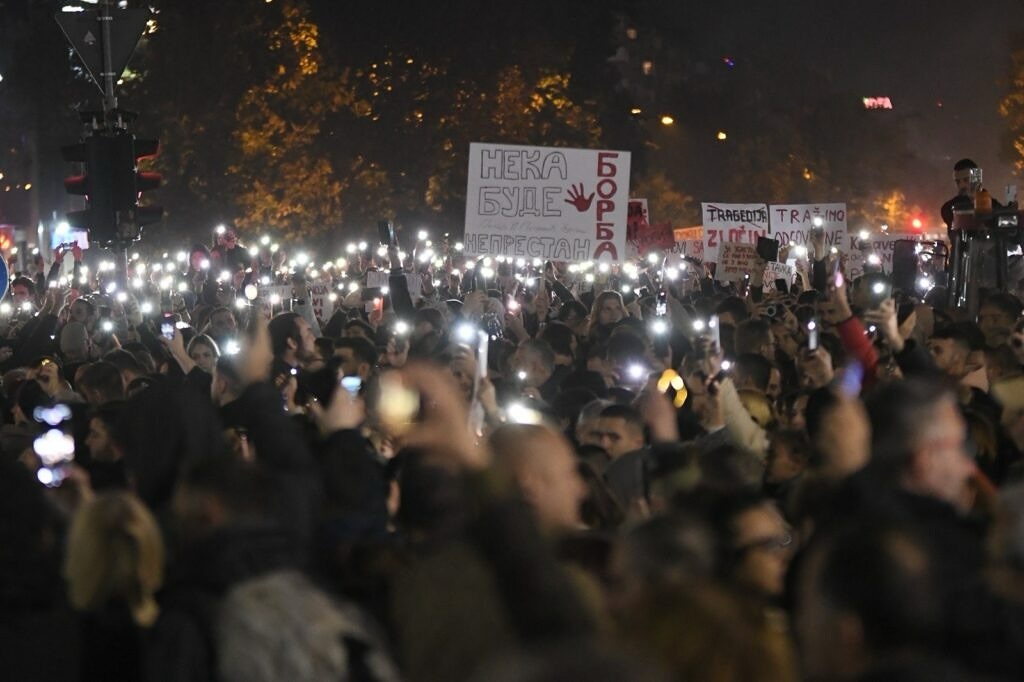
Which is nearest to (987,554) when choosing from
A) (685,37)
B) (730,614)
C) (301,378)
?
(730,614)

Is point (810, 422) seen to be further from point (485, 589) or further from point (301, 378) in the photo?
point (301, 378)

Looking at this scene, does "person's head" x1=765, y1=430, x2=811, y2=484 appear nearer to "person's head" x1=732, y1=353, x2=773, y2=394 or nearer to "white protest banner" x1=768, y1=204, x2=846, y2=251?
"person's head" x1=732, y1=353, x2=773, y2=394

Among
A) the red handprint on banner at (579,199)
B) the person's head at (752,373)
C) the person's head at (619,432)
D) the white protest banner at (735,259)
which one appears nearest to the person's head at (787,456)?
the person's head at (619,432)

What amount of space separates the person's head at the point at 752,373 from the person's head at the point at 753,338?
775mm

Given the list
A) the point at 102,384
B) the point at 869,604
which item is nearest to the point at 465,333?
the point at 102,384

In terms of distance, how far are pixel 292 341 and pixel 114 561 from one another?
5.06m

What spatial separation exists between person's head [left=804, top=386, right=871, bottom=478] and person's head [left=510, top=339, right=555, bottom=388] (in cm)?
455

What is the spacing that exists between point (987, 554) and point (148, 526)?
2.17 m

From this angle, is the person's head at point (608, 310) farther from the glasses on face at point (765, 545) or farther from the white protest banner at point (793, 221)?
the white protest banner at point (793, 221)

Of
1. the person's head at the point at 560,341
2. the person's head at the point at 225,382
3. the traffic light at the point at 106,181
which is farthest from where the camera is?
the traffic light at the point at 106,181

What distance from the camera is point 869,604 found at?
3.26 meters

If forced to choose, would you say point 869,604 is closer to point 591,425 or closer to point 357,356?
point 591,425

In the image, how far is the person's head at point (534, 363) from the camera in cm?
1025

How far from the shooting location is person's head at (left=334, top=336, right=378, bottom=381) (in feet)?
33.7
